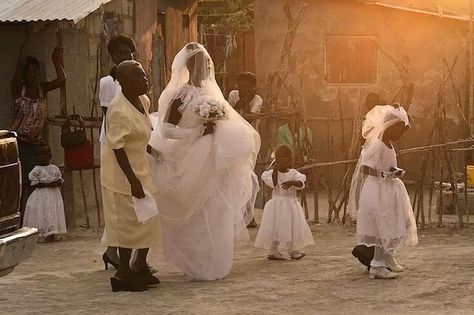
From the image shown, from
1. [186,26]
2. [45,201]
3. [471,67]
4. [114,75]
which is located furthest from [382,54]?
[114,75]

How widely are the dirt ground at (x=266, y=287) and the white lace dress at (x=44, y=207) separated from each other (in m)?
1.02

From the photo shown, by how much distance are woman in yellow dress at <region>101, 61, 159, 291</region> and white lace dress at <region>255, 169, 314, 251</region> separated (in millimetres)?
1920

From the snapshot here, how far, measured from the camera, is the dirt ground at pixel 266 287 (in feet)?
25.7

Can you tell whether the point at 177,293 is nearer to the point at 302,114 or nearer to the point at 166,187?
the point at 166,187

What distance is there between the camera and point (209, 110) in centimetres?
911

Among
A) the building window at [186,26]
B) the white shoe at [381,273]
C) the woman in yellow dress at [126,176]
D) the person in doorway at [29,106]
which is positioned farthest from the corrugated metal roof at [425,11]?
the woman in yellow dress at [126,176]

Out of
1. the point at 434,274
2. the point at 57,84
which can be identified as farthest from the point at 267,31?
the point at 434,274

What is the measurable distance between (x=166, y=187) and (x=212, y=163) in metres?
0.44

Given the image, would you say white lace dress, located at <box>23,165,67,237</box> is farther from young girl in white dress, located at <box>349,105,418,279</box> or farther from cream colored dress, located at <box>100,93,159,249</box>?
young girl in white dress, located at <box>349,105,418,279</box>

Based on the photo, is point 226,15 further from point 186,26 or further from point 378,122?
point 378,122

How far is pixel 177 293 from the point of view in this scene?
8523mm

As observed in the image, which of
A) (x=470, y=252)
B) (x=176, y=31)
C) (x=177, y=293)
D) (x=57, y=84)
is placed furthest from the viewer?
(x=176, y=31)

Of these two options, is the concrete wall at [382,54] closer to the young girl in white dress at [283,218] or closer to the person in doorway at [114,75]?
the young girl in white dress at [283,218]

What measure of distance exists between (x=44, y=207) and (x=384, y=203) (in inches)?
177
